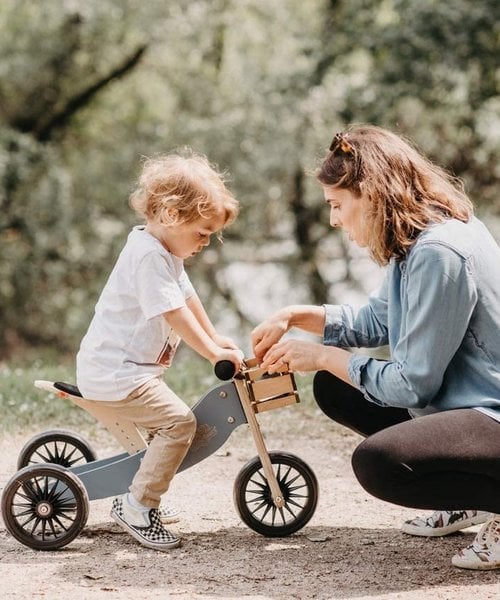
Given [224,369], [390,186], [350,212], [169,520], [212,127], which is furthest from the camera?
[212,127]

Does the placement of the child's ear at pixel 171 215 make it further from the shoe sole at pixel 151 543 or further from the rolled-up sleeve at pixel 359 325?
the shoe sole at pixel 151 543

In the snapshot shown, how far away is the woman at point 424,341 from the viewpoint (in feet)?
9.56

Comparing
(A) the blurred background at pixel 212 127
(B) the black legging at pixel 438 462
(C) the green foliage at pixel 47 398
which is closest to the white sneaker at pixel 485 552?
(B) the black legging at pixel 438 462

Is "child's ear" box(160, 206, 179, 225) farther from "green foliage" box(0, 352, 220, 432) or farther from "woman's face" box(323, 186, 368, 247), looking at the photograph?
"green foliage" box(0, 352, 220, 432)

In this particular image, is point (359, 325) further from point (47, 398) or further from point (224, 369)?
point (47, 398)

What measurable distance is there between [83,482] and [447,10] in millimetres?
8103

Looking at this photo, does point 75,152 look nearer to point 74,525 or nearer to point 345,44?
point 345,44

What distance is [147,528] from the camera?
11.0 ft

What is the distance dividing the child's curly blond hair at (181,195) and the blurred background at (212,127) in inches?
311

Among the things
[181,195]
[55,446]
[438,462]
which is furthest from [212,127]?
[438,462]

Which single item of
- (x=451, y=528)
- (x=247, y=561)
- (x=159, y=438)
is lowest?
(x=451, y=528)

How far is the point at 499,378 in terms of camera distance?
9.74 ft

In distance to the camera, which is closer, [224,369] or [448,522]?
[224,369]

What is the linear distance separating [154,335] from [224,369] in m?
0.29
